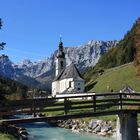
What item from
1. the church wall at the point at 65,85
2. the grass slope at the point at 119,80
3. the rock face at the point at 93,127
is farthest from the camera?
the church wall at the point at 65,85

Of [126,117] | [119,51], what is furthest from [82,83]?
[126,117]

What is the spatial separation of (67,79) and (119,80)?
3724cm

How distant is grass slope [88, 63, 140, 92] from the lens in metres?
114

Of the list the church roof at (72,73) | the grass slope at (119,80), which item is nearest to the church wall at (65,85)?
the church roof at (72,73)

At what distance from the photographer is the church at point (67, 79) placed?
152125 mm

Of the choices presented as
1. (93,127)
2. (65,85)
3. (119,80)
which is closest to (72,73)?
(65,85)

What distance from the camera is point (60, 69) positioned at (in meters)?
178

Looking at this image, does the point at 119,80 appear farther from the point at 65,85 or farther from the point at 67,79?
the point at 65,85

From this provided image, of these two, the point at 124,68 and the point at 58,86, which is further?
the point at 58,86

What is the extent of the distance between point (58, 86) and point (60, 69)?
11908mm

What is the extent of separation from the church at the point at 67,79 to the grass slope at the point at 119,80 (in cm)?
1345

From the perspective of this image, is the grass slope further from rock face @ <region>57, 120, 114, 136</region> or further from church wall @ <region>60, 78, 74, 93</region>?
rock face @ <region>57, 120, 114, 136</region>

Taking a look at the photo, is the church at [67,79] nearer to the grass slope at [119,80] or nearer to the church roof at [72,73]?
the church roof at [72,73]

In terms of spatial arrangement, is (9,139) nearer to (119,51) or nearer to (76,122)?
(76,122)
